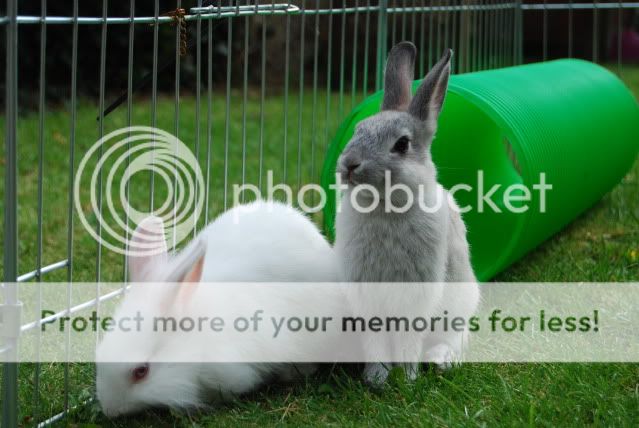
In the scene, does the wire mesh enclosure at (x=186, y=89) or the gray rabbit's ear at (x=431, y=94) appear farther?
the gray rabbit's ear at (x=431, y=94)

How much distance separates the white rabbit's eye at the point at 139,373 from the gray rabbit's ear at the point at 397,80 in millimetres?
965

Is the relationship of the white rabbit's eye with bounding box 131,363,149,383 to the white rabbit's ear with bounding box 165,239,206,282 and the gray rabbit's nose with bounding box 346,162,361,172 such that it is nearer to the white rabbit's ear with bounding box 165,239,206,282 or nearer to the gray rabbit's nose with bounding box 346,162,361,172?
the white rabbit's ear with bounding box 165,239,206,282

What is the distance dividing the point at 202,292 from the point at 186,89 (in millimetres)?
5896

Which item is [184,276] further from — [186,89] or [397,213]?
[186,89]

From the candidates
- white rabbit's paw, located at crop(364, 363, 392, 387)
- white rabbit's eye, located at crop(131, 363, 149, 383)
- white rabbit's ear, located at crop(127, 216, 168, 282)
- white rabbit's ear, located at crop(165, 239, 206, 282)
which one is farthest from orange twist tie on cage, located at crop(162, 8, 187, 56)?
white rabbit's paw, located at crop(364, 363, 392, 387)

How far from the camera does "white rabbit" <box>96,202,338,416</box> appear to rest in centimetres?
194

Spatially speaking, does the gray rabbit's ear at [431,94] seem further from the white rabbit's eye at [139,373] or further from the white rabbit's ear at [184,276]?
the white rabbit's eye at [139,373]

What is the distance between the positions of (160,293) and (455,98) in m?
1.60

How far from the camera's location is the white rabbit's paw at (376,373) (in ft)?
7.38

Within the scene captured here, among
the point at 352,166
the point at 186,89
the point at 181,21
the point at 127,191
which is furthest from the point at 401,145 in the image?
the point at 186,89

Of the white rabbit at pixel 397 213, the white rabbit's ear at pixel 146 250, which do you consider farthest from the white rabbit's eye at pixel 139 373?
the white rabbit at pixel 397 213

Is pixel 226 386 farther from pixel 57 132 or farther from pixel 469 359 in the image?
pixel 57 132

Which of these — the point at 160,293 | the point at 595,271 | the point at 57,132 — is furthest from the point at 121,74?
the point at 160,293

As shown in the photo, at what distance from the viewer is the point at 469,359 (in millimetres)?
2385
